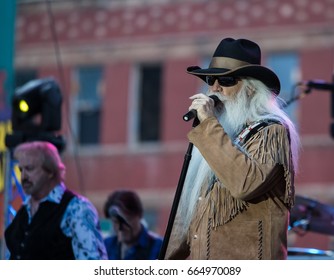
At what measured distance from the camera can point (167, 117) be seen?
22.2 meters

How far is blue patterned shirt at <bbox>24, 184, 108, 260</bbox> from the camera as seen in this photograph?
5422mm

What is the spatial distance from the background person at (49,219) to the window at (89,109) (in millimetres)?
17212

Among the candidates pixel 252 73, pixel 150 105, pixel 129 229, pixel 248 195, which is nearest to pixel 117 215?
pixel 129 229

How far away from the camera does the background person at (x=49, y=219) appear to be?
5.47m

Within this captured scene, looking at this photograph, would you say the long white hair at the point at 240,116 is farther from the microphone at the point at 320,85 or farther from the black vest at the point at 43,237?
the microphone at the point at 320,85

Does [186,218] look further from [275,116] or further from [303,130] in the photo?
[303,130]

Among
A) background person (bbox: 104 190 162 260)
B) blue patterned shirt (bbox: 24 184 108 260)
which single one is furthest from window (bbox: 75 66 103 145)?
blue patterned shirt (bbox: 24 184 108 260)

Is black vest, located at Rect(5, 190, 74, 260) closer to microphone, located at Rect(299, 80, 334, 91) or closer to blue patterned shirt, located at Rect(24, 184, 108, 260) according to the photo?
blue patterned shirt, located at Rect(24, 184, 108, 260)

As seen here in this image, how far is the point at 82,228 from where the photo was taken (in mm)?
5465

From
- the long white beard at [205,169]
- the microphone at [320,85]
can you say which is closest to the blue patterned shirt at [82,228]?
the long white beard at [205,169]

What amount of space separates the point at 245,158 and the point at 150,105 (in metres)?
18.2

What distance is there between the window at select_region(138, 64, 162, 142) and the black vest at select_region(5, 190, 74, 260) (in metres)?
16.7

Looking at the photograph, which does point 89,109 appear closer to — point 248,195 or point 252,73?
point 252,73

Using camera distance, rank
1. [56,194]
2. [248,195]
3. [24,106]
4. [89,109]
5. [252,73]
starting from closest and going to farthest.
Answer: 1. [248,195]
2. [252,73]
3. [56,194]
4. [24,106]
5. [89,109]
